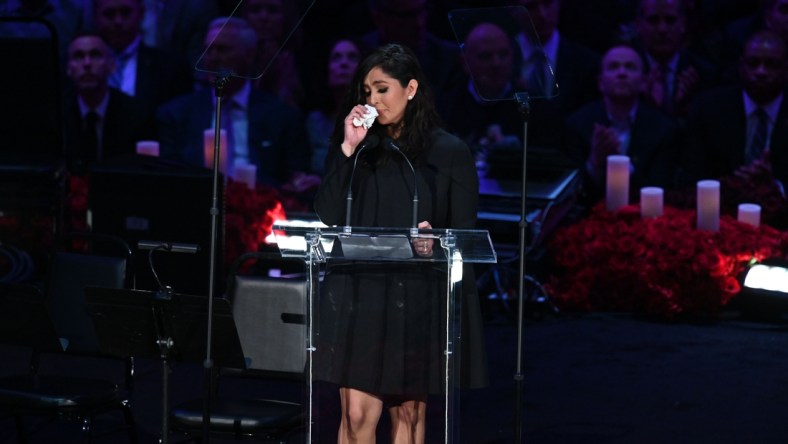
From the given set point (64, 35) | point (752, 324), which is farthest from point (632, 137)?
point (64, 35)

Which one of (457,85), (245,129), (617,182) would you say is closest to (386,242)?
(617,182)

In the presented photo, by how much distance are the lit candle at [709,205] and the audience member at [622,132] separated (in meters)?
0.76

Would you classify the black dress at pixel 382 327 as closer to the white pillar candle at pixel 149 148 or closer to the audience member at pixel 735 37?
the white pillar candle at pixel 149 148

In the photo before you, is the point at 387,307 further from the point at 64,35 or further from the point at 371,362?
the point at 64,35

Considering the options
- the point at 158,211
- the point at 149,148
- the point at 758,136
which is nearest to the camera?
the point at 158,211

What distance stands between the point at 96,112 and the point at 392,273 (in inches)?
211

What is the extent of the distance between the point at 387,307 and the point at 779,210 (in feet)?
14.9

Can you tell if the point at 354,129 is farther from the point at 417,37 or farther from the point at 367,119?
the point at 417,37

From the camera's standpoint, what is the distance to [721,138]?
7.99m

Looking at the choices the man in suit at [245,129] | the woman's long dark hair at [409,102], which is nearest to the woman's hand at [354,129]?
the woman's long dark hair at [409,102]

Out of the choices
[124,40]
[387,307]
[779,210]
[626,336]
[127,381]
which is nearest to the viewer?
[387,307]

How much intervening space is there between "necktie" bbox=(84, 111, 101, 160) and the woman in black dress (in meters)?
4.97

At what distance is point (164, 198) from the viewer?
22.6 ft

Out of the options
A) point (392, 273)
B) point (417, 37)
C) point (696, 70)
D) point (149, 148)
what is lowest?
point (392, 273)
